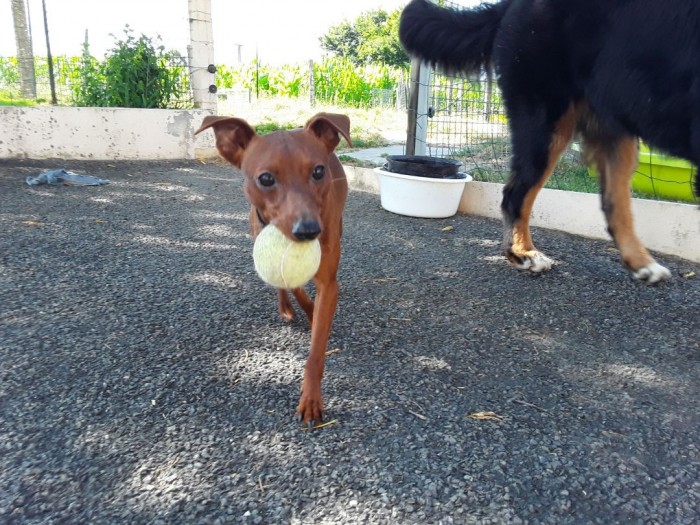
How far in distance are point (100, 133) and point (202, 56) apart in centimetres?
193

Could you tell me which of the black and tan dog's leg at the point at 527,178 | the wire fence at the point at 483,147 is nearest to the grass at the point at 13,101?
the wire fence at the point at 483,147

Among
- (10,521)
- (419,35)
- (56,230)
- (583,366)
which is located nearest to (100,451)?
(10,521)

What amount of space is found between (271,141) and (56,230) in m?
2.81

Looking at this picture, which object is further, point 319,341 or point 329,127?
point 329,127

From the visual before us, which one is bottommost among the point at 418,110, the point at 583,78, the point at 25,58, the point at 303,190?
the point at 303,190

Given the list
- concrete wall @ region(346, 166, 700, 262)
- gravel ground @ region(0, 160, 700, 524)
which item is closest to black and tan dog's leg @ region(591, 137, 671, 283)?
gravel ground @ region(0, 160, 700, 524)

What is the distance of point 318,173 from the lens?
2.16m

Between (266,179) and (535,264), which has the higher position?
(266,179)

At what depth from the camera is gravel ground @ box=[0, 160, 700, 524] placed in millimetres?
1551

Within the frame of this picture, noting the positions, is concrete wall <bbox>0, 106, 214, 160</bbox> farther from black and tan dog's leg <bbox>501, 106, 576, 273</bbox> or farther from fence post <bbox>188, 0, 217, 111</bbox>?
black and tan dog's leg <bbox>501, 106, 576, 273</bbox>

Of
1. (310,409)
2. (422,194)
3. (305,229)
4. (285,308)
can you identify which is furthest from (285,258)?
(422,194)

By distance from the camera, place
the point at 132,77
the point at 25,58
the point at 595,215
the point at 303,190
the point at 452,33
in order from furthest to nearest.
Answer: the point at 25,58, the point at 132,77, the point at 595,215, the point at 452,33, the point at 303,190

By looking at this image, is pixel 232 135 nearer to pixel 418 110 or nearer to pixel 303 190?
pixel 303 190

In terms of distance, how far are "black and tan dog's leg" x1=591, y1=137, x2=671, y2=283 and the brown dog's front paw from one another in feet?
7.53
